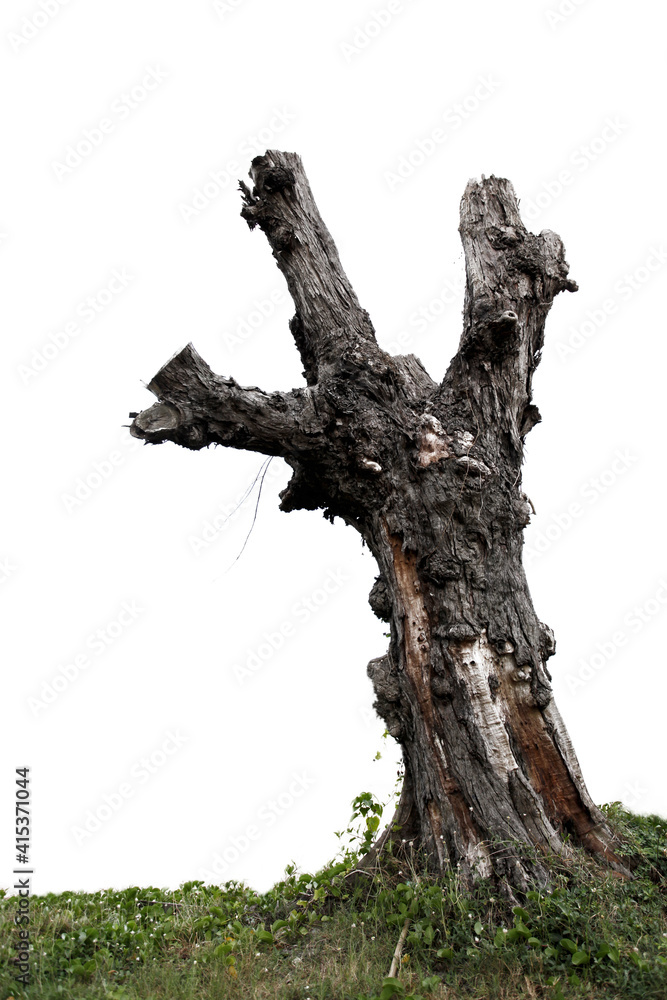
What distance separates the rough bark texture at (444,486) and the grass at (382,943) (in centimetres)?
24

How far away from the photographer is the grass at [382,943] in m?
3.53

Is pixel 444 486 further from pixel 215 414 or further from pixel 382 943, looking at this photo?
pixel 382 943

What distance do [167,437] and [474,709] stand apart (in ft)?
8.58

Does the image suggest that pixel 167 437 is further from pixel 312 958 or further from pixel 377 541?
pixel 312 958

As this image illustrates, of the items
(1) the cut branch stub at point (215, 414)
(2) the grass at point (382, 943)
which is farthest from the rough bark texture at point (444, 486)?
(2) the grass at point (382, 943)

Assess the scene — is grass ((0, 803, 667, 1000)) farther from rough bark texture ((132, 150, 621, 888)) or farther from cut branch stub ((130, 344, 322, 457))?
cut branch stub ((130, 344, 322, 457))

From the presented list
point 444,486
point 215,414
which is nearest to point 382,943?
point 444,486

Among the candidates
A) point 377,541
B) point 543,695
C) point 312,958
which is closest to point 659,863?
point 543,695

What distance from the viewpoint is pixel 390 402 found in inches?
201

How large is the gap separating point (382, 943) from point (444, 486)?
276 cm

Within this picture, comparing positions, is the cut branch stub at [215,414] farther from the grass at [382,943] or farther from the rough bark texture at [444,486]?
the grass at [382,943]

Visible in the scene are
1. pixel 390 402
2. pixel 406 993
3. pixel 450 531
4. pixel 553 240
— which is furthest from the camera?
pixel 553 240

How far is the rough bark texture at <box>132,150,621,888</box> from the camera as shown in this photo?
4.34m

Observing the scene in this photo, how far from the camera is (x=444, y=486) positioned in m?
4.79
